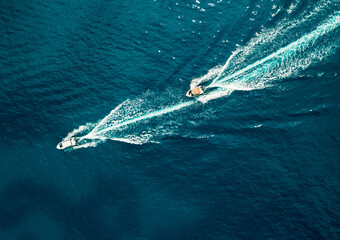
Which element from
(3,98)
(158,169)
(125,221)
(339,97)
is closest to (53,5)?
(3,98)

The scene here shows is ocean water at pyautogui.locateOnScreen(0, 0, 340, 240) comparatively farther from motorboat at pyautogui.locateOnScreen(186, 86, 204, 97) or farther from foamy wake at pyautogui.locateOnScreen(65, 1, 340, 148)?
motorboat at pyautogui.locateOnScreen(186, 86, 204, 97)

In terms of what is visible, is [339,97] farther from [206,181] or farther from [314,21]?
[206,181]

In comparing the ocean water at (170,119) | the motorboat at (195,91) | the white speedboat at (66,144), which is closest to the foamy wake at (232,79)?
the ocean water at (170,119)

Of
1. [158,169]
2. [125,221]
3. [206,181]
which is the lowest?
[125,221]

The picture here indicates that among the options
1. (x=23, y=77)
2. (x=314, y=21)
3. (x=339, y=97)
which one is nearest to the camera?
(x=339, y=97)

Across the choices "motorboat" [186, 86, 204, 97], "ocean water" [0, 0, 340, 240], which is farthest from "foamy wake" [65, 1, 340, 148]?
"motorboat" [186, 86, 204, 97]

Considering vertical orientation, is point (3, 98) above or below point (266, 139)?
above

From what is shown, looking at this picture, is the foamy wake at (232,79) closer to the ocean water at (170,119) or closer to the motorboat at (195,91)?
the ocean water at (170,119)

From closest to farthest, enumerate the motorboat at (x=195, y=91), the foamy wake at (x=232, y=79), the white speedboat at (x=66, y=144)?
the white speedboat at (x=66, y=144) → the foamy wake at (x=232, y=79) → the motorboat at (x=195, y=91)
